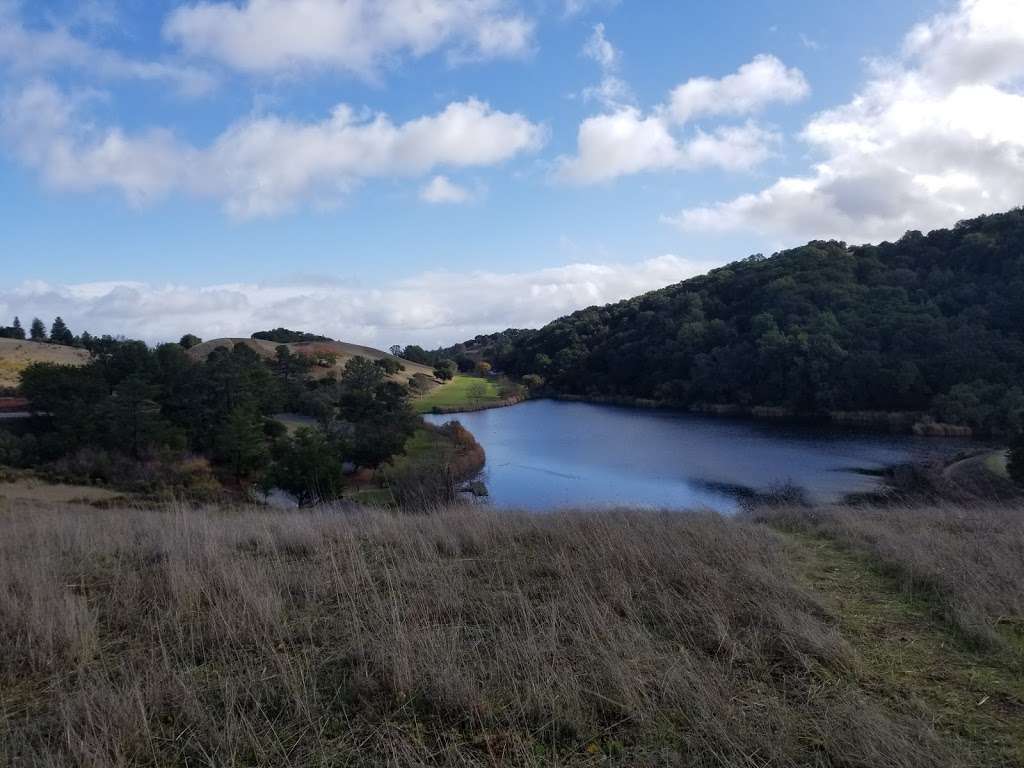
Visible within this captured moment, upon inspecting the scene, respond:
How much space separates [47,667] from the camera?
3615 mm

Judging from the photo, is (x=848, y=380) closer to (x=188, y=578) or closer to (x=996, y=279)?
(x=996, y=279)

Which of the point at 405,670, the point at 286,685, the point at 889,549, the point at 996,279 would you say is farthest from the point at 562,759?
the point at 996,279

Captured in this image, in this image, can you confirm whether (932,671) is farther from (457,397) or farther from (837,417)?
(457,397)

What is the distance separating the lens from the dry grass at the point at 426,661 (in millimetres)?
2867

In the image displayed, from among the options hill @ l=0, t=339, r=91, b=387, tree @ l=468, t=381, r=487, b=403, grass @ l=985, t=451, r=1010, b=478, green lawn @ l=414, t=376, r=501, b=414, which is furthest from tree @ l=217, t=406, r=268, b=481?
tree @ l=468, t=381, r=487, b=403

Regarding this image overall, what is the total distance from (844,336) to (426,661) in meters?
70.9

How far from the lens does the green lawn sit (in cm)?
7588

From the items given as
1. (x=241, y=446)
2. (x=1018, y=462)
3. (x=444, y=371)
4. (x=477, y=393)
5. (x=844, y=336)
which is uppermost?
(x=844, y=336)

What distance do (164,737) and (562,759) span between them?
176 cm

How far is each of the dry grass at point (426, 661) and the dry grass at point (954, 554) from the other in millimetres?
1051

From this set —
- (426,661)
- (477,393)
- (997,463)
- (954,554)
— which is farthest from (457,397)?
(426,661)

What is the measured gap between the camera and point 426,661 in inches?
137

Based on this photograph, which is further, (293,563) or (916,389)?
(916,389)

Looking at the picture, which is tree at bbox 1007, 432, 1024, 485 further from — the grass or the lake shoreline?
the lake shoreline
